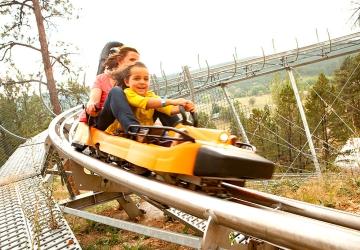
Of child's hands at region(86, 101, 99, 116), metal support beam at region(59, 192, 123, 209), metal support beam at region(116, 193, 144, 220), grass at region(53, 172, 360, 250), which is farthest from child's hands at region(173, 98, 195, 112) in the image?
metal support beam at region(116, 193, 144, 220)

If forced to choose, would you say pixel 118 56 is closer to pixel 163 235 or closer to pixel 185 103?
pixel 185 103

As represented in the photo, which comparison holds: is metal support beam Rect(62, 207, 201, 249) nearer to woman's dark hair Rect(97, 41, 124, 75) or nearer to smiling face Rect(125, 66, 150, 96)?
smiling face Rect(125, 66, 150, 96)

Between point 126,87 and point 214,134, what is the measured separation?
0.88 m

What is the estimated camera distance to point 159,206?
2.30m

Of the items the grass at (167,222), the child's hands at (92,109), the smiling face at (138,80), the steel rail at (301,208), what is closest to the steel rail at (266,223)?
the steel rail at (301,208)

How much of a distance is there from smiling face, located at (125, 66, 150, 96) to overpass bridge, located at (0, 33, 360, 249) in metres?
0.56

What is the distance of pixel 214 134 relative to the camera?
202 centimetres

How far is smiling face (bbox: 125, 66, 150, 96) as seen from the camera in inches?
98.3

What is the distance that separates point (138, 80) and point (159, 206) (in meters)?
0.81

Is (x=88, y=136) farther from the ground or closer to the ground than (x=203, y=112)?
farther from the ground

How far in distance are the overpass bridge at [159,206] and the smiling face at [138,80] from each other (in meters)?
0.56

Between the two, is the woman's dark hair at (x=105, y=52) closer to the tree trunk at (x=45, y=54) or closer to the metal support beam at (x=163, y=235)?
the metal support beam at (x=163, y=235)

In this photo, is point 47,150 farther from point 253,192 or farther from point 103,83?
point 253,192

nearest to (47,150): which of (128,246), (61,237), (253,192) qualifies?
(128,246)
